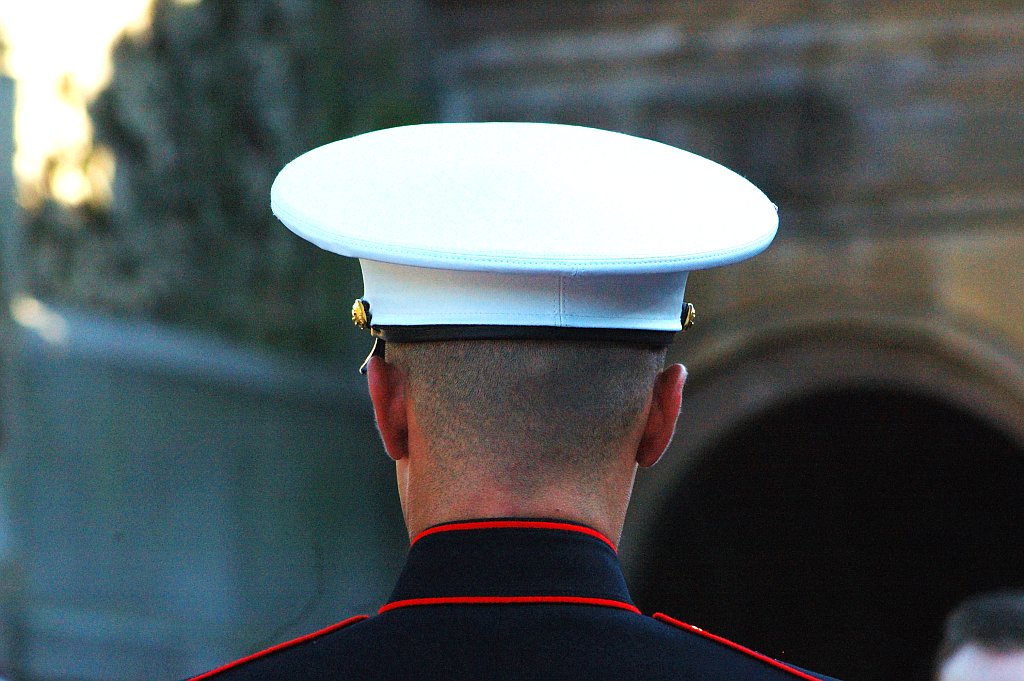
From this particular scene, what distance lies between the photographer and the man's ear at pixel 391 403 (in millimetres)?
1279

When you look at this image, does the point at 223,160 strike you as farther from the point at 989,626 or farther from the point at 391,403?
the point at 391,403

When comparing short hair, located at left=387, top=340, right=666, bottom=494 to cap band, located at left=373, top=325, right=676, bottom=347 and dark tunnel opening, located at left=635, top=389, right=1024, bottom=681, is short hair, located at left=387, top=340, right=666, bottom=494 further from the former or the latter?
dark tunnel opening, located at left=635, top=389, right=1024, bottom=681

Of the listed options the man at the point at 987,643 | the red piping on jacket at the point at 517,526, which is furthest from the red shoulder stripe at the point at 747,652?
the man at the point at 987,643

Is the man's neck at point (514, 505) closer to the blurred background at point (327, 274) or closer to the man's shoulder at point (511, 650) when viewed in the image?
the man's shoulder at point (511, 650)

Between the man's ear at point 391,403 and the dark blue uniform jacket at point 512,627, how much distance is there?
10 cm

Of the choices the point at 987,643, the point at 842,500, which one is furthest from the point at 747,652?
the point at 842,500

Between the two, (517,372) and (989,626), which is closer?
(517,372)

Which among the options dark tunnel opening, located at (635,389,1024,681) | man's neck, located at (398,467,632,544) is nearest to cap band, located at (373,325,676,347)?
man's neck, located at (398,467,632,544)

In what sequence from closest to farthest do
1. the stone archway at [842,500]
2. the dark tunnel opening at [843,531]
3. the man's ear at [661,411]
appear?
the man's ear at [661,411] < the stone archway at [842,500] < the dark tunnel opening at [843,531]

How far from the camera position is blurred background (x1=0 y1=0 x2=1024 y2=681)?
16.8 feet

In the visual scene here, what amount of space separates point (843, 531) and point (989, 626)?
4.73 meters

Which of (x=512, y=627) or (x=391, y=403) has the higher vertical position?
(x=391, y=403)

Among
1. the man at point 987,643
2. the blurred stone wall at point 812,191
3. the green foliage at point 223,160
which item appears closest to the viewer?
the man at point 987,643

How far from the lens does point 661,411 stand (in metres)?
1.30
